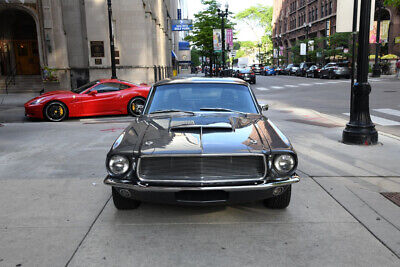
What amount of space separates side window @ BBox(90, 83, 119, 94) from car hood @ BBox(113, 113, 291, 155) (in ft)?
27.6

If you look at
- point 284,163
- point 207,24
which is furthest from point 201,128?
point 207,24

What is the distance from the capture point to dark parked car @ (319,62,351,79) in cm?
3509

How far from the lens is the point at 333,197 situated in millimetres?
4660

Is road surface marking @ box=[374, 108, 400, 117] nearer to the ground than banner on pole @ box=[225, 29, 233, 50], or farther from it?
nearer to the ground

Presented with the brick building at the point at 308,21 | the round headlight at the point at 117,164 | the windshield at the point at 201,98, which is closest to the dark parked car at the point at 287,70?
the brick building at the point at 308,21

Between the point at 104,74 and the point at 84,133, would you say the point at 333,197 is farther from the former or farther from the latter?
the point at 104,74

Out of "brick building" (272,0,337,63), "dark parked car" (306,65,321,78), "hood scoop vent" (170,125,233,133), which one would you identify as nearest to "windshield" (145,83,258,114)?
"hood scoop vent" (170,125,233,133)

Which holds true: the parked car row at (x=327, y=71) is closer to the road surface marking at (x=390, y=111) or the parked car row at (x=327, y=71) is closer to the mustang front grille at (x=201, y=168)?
the road surface marking at (x=390, y=111)

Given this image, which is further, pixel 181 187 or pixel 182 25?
pixel 182 25

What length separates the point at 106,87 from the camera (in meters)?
12.7

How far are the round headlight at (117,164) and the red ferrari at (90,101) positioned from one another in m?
8.00

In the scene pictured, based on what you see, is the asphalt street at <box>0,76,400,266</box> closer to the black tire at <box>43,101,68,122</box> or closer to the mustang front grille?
the mustang front grille

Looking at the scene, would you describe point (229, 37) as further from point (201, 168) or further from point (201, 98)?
point (201, 168)

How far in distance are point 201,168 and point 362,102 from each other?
5.50 m
